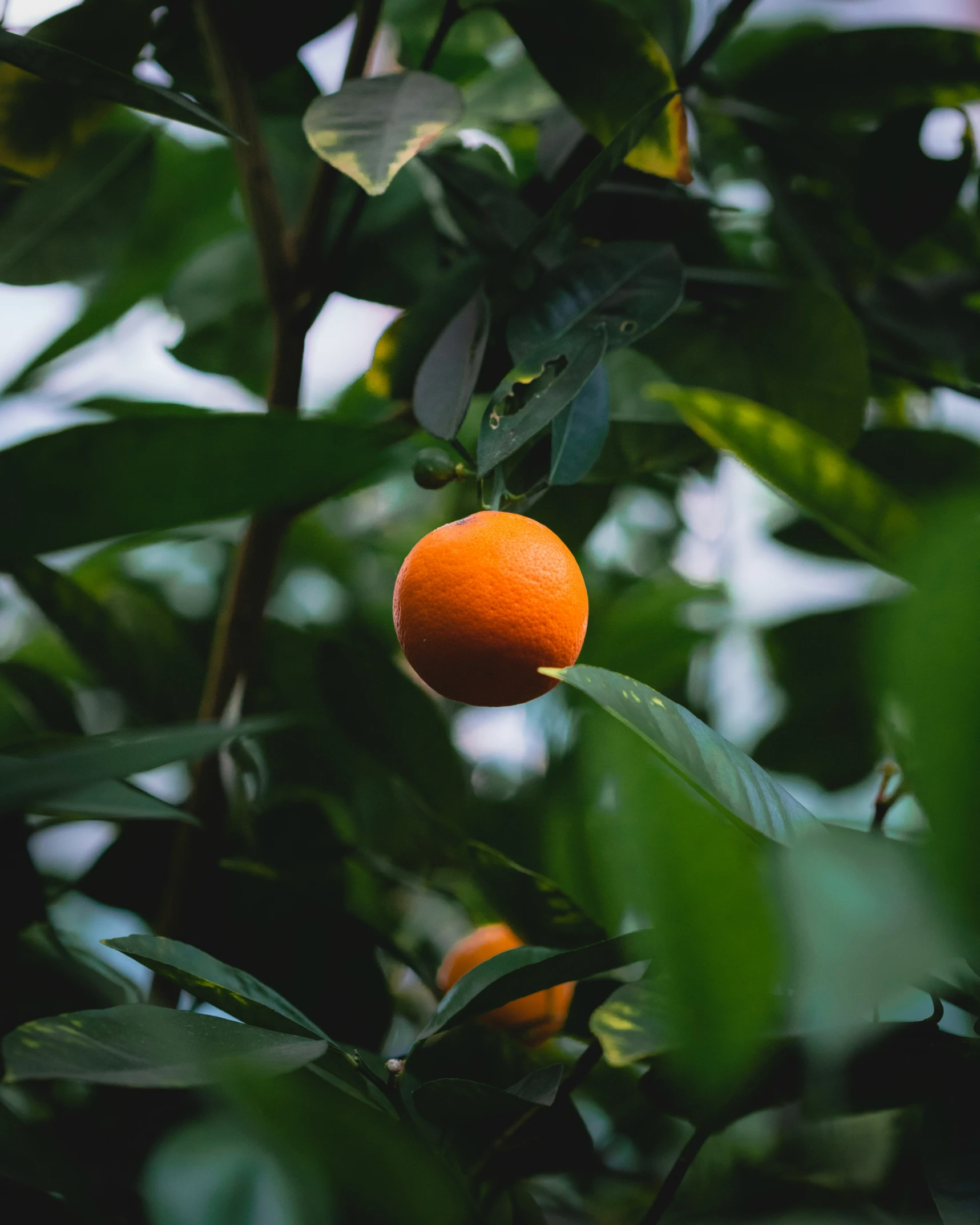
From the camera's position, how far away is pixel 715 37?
0.58 meters

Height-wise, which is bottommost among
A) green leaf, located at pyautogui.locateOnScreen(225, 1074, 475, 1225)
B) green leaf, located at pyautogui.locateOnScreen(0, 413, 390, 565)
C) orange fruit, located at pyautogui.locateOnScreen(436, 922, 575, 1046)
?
orange fruit, located at pyautogui.locateOnScreen(436, 922, 575, 1046)

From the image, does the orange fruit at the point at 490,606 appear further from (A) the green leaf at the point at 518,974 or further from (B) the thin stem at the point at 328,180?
(B) the thin stem at the point at 328,180

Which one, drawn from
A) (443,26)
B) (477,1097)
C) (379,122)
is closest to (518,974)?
(477,1097)

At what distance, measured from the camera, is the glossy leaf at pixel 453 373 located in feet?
1.30

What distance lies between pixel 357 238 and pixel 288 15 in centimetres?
15

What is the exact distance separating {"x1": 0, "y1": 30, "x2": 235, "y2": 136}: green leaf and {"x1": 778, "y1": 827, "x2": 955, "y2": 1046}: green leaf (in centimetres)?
41

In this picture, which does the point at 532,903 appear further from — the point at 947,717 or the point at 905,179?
the point at 905,179

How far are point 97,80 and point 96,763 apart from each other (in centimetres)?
33

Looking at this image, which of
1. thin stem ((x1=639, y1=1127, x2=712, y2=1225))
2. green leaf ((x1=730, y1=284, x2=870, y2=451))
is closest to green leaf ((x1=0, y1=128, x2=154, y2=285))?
green leaf ((x1=730, y1=284, x2=870, y2=451))

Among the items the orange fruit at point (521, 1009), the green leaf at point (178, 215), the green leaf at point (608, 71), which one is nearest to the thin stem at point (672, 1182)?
the orange fruit at point (521, 1009)

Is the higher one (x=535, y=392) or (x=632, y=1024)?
(x=535, y=392)

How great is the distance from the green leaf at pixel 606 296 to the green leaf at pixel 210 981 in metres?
0.30

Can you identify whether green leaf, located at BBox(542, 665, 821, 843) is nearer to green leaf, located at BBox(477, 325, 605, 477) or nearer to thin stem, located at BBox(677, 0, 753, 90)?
green leaf, located at BBox(477, 325, 605, 477)

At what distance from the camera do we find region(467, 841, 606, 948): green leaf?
0.45m
